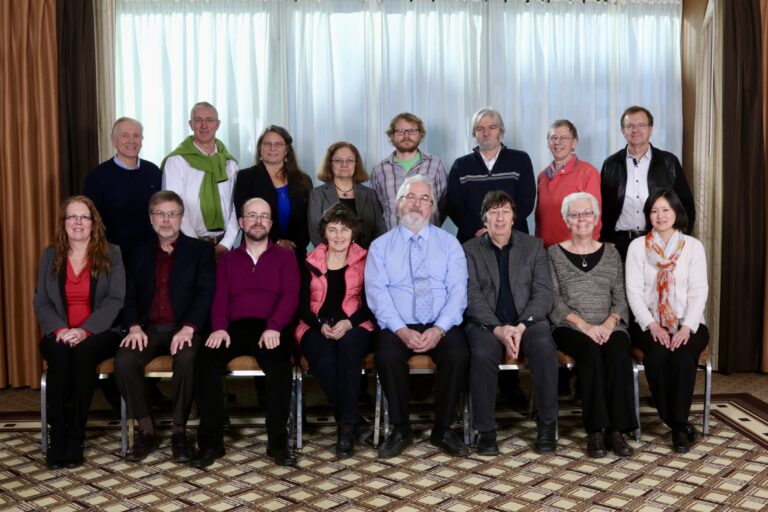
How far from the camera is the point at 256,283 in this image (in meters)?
3.70

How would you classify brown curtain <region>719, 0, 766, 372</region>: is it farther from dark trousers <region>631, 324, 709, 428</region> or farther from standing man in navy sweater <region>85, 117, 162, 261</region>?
standing man in navy sweater <region>85, 117, 162, 261</region>

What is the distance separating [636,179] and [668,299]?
81cm

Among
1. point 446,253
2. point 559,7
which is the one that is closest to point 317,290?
point 446,253

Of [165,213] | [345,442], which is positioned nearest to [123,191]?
[165,213]

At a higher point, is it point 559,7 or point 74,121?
point 559,7

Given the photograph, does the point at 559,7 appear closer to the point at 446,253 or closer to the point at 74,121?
the point at 446,253

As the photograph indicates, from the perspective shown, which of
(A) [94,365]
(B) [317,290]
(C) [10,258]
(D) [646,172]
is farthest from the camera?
(C) [10,258]

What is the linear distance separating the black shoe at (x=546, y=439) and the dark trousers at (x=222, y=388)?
1.11 metres

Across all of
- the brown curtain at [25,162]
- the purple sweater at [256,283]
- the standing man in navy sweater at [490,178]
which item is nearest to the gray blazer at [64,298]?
the purple sweater at [256,283]

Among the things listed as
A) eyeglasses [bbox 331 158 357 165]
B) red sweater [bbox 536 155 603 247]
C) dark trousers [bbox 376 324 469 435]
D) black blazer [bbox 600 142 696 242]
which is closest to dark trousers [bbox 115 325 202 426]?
dark trousers [bbox 376 324 469 435]

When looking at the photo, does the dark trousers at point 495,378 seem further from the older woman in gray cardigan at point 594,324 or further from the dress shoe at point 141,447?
the dress shoe at point 141,447

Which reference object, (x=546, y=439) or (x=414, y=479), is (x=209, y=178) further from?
(x=546, y=439)

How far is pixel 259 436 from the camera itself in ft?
12.2

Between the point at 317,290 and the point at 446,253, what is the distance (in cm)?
64
